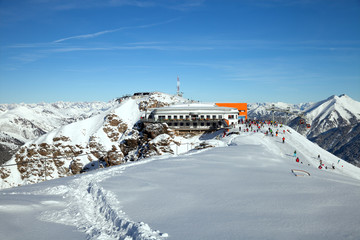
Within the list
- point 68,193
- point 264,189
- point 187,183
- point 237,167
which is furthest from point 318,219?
point 68,193

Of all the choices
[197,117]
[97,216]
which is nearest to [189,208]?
[97,216]

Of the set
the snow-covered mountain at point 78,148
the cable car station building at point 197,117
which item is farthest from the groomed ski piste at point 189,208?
the cable car station building at point 197,117

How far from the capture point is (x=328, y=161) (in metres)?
43.4

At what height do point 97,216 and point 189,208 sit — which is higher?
point 189,208

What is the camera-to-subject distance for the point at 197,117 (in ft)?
236

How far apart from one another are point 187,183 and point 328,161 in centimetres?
4161

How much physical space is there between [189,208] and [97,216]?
3.65m

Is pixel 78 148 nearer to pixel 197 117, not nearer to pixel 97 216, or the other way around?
pixel 197 117

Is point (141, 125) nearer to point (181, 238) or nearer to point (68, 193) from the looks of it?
point (68, 193)

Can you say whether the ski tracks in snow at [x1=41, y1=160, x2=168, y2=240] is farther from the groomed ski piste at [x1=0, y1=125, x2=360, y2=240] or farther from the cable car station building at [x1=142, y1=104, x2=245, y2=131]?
the cable car station building at [x1=142, y1=104, x2=245, y2=131]

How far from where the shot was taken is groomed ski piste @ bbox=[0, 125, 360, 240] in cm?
688

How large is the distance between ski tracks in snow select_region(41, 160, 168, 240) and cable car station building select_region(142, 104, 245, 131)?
5552cm

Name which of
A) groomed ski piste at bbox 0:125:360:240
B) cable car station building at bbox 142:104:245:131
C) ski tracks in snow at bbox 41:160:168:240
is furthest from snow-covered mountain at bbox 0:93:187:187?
ski tracks in snow at bbox 41:160:168:240

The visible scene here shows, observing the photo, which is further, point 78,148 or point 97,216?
point 78,148
